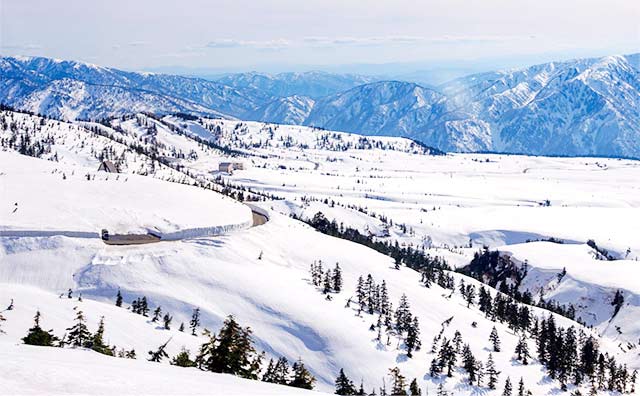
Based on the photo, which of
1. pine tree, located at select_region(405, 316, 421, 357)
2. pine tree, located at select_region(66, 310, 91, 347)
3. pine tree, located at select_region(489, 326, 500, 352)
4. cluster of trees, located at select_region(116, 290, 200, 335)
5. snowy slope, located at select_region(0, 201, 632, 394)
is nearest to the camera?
pine tree, located at select_region(66, 310, 91, 347)

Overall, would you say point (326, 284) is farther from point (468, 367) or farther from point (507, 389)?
point (507, 389)

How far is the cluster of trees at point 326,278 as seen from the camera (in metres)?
119

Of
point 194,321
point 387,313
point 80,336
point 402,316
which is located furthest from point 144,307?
point 402,316

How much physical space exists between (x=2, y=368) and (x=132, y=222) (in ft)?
335

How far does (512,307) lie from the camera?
5689 inches

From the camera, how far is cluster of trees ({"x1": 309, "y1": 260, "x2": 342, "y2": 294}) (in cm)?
11878

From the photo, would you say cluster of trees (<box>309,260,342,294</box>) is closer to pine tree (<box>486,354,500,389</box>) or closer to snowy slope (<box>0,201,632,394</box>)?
snowy slope (<box>0,201,632,394</box>)

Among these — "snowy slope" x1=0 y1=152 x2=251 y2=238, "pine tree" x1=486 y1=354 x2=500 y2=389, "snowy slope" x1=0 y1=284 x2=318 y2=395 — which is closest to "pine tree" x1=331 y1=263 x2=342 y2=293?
"snowy slope" x1=0 y1=152 x2=251 y2=238

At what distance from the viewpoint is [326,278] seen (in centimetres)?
11981

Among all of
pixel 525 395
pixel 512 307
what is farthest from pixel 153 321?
pixel 512 307

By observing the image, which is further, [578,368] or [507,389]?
[578,368]

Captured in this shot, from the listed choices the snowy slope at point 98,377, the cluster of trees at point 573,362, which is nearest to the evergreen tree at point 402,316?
the cluster of trees at point 573,362

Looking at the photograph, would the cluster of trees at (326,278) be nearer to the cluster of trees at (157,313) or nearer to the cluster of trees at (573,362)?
the cluster of trees at (157,313)

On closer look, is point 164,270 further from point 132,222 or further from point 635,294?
point 635,294
